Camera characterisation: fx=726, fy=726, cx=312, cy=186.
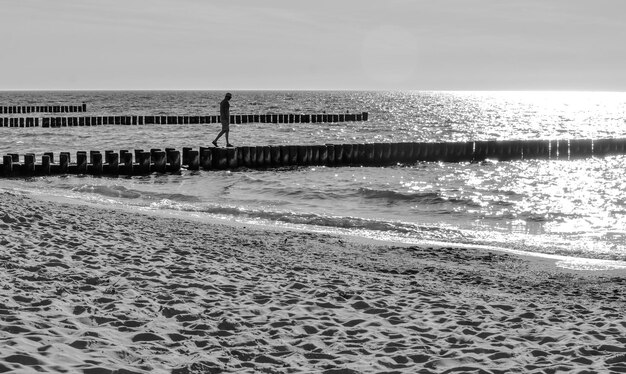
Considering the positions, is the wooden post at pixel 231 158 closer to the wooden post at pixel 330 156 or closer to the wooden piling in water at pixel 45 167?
the wooden post at pixel 330 156

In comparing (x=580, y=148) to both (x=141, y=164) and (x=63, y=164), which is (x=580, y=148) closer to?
(x=141, y=164)

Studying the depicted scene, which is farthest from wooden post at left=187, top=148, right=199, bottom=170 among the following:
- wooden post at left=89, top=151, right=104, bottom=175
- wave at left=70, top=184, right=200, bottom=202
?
wave at left=70, top=184, right=200, bottom=202

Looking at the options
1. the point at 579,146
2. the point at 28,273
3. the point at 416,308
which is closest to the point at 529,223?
the point at 416,308

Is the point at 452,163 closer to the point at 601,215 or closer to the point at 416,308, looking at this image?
the point at 601,215

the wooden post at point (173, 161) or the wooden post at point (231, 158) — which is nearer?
the wooden post at point (173, 161)

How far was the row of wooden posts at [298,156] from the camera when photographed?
874 inches

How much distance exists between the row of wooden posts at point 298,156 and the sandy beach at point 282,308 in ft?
35.3

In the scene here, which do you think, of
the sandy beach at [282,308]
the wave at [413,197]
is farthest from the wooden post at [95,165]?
the sandy beach at [282,308]

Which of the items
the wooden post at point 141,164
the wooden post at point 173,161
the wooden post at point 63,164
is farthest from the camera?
the wooden post at point 173,161

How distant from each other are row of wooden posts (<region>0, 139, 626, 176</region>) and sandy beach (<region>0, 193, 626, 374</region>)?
1075 centimetres

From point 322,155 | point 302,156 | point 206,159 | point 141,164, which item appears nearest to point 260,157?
point 302,156

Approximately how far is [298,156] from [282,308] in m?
20.1

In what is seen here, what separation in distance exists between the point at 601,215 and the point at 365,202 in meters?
5.98

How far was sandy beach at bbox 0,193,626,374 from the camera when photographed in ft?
19.5
